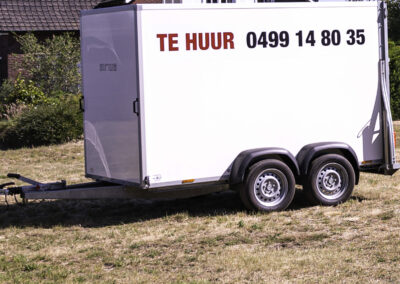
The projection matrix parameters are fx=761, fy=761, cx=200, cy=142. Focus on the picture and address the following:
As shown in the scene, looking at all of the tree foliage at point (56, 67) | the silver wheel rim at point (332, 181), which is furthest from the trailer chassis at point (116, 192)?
the tree foliage at point (56, 67)

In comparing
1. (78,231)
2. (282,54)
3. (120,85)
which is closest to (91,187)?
(78,231)

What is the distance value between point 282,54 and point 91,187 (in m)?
3.15

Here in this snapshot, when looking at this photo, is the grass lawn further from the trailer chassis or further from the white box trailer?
the white box trailer

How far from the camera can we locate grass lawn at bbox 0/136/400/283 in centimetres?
757

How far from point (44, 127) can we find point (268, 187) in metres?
9.10

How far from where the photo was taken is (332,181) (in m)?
10.7

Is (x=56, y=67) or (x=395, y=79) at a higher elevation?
(x=56, y=67)

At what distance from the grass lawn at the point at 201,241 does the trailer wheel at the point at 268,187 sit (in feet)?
0.54

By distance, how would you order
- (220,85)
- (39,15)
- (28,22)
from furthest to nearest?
1. (39,15)
2. (28,22)
3. (220,85)

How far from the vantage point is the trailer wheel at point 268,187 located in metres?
Result: 10.1

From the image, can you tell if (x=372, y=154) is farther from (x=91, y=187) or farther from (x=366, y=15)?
(x=91, y=187)

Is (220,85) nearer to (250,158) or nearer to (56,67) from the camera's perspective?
(250,158)

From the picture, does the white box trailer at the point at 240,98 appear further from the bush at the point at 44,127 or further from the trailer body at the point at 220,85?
the bush at the point at 44,127

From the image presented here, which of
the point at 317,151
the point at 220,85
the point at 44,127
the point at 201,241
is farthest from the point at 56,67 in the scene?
the point at 201,241
